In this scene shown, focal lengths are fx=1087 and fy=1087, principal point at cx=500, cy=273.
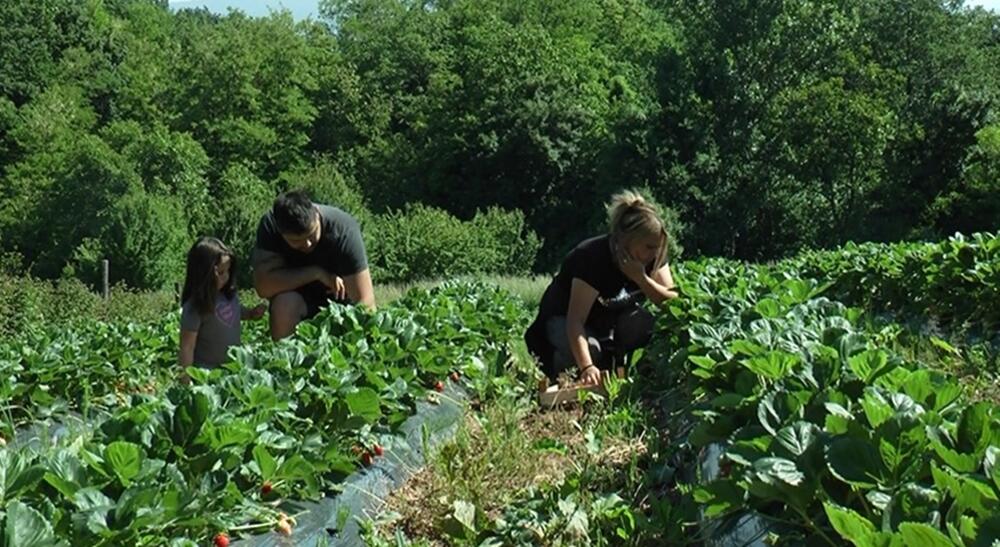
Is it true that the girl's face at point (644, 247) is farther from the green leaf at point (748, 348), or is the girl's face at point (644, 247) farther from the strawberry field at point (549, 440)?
the green leaf at point (748, 348)

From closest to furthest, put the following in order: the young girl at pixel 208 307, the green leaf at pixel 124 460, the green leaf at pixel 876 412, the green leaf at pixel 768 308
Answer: the green leaf at pixel 876 412
the green leaf at pixel 124 460
the green leaf at pixel 768 308
the young girl at pixel 208 307

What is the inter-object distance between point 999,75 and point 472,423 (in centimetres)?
4026

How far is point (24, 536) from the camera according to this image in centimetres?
202

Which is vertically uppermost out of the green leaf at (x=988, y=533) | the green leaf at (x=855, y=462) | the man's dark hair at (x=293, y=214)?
the man's dark hair at (x=293, y=214)

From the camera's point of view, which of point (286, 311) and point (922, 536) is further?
point (286, 311)

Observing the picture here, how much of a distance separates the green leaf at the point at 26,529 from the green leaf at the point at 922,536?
59.3 inches

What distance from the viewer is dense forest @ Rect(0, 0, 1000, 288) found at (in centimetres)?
3170

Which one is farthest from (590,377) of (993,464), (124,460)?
(993,464)

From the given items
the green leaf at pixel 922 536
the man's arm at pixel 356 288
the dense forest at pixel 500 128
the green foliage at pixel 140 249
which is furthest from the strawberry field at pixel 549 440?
the green foliage at pixel 140 249

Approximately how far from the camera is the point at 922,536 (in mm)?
1538

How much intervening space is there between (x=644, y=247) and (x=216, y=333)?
2389 millimetres

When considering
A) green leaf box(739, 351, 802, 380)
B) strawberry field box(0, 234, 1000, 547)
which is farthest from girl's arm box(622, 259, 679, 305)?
green leaf box(739, 351, 802, 380)

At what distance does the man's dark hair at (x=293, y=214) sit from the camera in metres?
5.58

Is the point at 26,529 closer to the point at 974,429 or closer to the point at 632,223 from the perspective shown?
the point at 974,429
